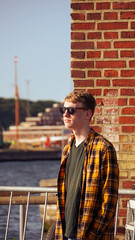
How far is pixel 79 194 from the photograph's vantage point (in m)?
3.30

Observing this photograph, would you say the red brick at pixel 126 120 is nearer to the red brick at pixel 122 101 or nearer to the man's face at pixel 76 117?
the red brick at pixel 122 101

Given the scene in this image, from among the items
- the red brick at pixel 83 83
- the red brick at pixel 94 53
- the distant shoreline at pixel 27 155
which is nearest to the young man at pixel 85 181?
the red brick at pixel 83 83

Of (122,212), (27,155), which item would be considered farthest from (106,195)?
(27,155)

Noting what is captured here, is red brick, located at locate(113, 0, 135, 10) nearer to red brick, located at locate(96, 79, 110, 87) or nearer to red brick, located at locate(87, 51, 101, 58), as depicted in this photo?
red brick, located at locate(87, 51, 101, 58)

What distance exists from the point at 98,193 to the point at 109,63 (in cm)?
217

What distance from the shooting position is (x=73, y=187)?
10.9 feet

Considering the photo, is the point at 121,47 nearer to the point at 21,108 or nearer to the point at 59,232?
the point at 59,232

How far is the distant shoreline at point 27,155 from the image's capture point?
123m

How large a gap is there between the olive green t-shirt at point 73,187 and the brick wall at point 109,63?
178cm

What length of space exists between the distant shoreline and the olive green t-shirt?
395 feet

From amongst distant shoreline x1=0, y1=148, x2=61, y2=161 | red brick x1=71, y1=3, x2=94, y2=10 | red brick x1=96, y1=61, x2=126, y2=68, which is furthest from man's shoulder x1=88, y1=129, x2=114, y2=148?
distant shoreline x1=0, y1=148, x2=61, y2=161

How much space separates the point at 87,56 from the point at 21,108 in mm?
166193

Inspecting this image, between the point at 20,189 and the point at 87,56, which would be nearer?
the point at 20,189

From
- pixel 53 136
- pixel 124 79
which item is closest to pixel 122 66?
pixel 124 79
